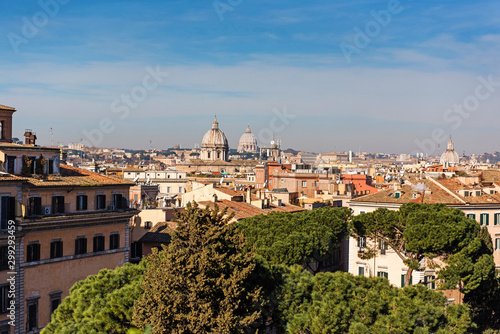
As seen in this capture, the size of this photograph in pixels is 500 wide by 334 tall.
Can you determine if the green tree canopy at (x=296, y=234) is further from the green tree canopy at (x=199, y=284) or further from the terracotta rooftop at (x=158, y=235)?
the green tree canopy at (x=199, y=284)

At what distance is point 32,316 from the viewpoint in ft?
85.6

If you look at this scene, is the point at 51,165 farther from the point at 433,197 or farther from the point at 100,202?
the point at 433,197

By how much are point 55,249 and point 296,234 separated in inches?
403

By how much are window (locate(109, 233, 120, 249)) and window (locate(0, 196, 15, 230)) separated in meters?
6.17

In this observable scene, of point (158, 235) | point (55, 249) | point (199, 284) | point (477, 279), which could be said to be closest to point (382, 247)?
point (477, 279)

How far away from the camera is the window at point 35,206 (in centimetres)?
2650

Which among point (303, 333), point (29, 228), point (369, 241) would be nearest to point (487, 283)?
point (369, 241)

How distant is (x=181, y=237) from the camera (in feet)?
57.6

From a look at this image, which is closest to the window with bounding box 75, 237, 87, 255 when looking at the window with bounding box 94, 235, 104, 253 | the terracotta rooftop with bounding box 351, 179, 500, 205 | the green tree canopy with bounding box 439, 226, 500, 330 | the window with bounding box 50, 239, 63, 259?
the window with bounding box 94, 235, 104, 253

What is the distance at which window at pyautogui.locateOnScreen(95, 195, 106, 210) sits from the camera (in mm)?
30141

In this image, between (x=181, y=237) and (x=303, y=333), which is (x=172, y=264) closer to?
(x=181, y=237)

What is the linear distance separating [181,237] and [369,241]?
807 inches

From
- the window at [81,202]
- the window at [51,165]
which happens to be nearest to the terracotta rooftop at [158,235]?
the window at [81,202]

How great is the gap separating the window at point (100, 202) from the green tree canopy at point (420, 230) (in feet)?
39.6
